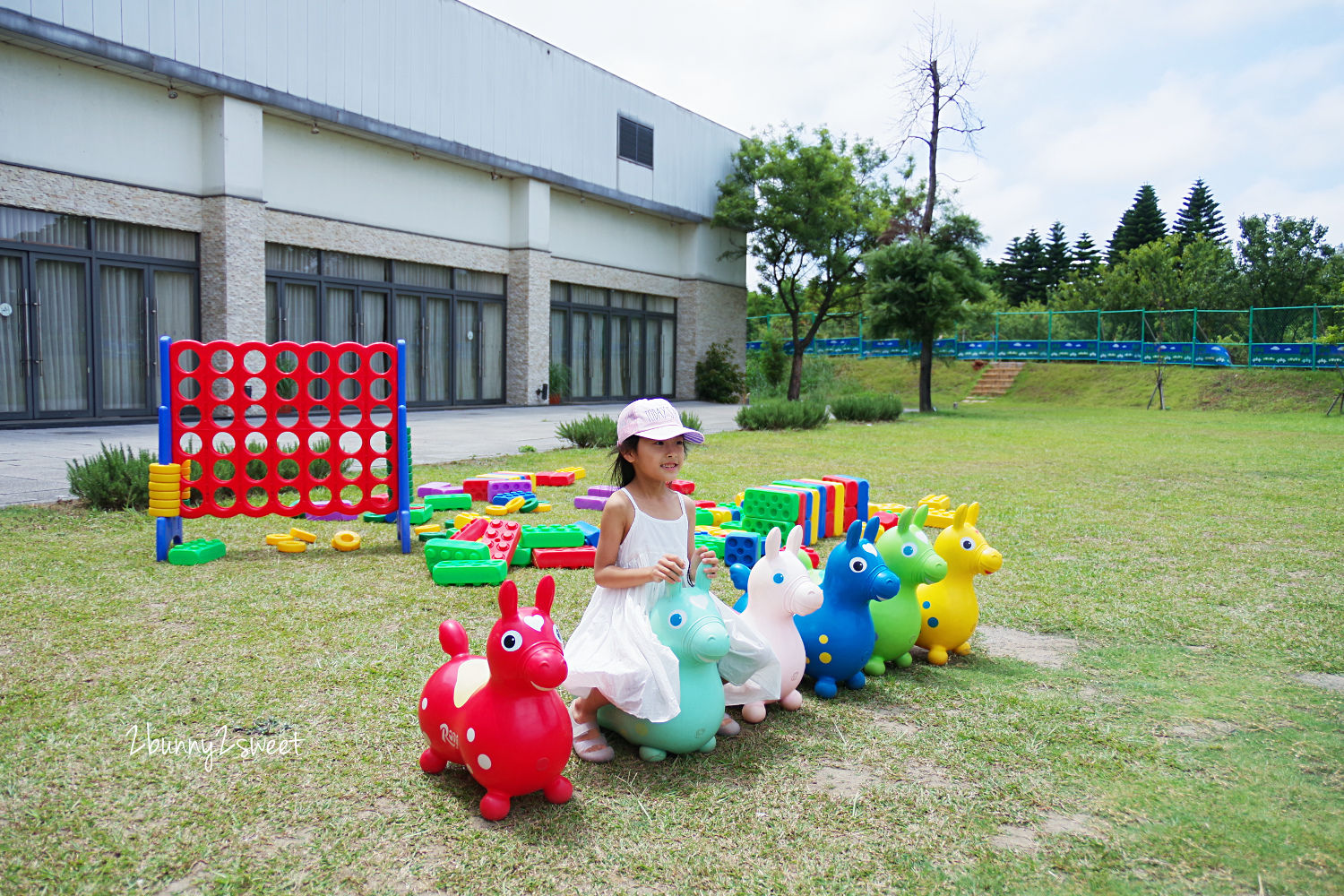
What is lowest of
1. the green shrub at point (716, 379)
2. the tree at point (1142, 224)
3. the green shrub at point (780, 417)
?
the green shrub at point (780, 417)

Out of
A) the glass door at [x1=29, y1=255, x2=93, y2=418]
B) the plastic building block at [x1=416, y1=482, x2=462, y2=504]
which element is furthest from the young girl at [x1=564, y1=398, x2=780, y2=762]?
the glass door at [x1=29, y1=255, x2=93, y2=418]

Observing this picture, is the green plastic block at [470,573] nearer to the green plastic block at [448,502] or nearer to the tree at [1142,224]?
the green plastic block at [448,502]

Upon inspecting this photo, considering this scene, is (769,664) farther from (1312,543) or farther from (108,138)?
(108,138)

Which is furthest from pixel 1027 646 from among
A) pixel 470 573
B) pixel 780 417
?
pixel 780 417

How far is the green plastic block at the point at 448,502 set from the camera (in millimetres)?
7871

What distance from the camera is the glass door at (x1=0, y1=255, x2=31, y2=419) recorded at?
13.0m

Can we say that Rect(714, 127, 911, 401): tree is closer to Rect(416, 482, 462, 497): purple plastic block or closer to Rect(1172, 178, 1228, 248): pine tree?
Rect(416, 482, 462, 497): purple plastic block

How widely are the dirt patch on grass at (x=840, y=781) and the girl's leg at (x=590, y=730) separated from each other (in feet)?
2.31

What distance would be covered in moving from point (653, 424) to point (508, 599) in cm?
88

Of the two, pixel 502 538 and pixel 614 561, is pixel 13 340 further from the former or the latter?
pixel 614 561

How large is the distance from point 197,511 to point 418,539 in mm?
1502

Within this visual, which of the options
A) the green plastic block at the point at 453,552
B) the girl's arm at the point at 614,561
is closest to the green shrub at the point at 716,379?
the green plastic block at the point at 453,552

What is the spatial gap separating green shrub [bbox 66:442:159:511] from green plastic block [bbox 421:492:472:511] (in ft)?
7.52

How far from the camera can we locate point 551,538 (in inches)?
235
